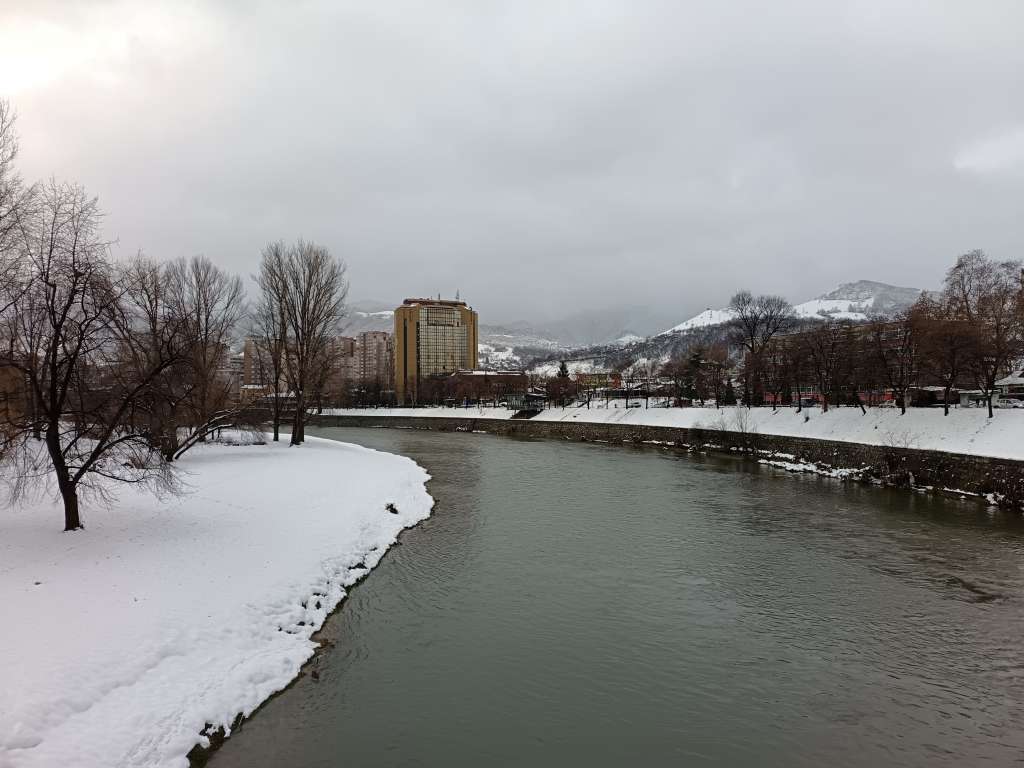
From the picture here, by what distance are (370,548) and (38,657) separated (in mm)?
8047

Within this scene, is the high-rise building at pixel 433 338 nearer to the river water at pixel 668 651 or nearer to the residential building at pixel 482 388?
the residential building at pixel 482 388

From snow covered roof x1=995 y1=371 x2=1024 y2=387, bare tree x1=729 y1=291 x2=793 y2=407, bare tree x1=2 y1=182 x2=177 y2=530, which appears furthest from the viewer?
bare tree x1=729 y1=291 x2=793 y2=407

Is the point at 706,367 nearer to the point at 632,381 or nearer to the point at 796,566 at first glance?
the point at 632,381

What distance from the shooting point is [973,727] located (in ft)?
24.5

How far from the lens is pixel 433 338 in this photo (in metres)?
175

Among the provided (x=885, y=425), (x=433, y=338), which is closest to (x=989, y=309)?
(x=885, y=425)

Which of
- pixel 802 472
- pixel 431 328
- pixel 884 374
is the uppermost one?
pixel 431 328

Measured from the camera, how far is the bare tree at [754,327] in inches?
2158

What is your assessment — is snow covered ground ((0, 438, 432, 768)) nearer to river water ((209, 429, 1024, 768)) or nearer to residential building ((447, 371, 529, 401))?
river water ((209, 429, 1024, 768))

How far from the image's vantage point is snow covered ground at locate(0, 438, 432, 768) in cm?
620

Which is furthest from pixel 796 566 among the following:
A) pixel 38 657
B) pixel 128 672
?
pixel 38 657

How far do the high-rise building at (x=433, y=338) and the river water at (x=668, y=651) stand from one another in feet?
474

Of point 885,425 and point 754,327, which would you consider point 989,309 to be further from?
point 754,327

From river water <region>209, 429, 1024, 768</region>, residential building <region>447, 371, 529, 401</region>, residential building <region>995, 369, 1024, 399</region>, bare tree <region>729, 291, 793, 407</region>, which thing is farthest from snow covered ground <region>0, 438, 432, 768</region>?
residential building <region>447, 371, 529, 401</region>
